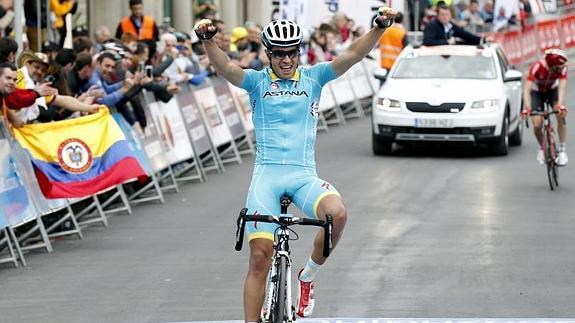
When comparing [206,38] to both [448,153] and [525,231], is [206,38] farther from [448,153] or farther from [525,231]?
[448,153]

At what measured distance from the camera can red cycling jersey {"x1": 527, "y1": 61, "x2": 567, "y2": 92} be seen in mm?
18984

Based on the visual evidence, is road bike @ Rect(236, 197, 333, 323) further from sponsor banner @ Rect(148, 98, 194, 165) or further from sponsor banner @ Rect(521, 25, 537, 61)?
sponsor banner @ Rect(521, 25, 537, 61)

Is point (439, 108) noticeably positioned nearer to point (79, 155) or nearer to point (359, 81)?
point (79, 155)

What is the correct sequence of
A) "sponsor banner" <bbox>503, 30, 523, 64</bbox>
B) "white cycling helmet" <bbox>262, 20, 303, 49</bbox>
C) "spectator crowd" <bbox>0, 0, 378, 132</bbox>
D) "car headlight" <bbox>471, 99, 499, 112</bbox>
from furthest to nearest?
"sponsor banner" <bbox>503, 30, 523, 64</bbox> < "car headlight" <bbox>471, 99, 499, 112</bbox> < "spectator crowd" <bbox>0, 0, 378, 132</bbox> < "white cycling helmet" <bbox>262, 20, 303, 49</bbox>

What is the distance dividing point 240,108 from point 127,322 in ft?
41.1

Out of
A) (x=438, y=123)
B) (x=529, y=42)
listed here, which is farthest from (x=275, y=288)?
(x=529, y=42)

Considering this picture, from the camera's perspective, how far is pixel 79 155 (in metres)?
14.7

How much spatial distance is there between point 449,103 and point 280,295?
45.5 ft

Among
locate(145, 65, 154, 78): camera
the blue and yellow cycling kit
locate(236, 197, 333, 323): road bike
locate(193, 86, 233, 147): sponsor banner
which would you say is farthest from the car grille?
locate(236, 197, 333, 323): road bike

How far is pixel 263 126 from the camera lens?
904 centimetres

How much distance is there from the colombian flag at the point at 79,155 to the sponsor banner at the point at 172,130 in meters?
2.58

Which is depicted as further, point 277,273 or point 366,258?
point 366,258

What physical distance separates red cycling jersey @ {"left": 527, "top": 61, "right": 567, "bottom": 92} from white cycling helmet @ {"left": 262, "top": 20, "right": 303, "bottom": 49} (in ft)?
34.8

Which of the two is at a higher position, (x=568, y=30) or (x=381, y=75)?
(x=381, y=75)
